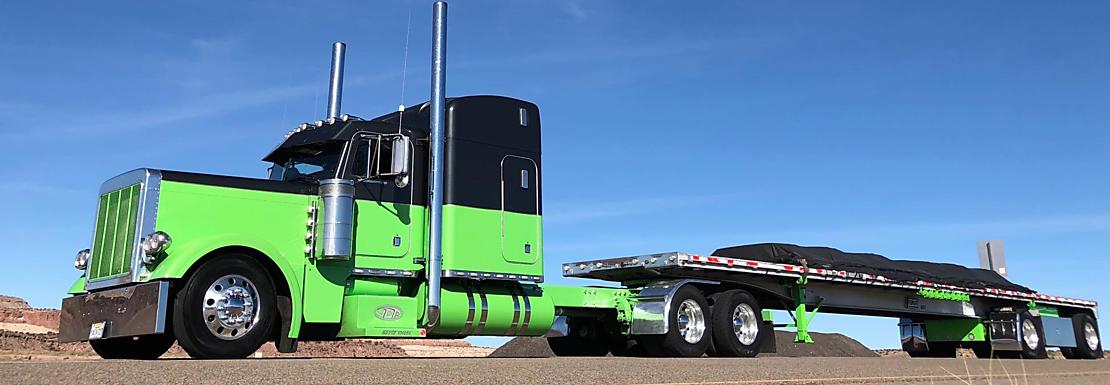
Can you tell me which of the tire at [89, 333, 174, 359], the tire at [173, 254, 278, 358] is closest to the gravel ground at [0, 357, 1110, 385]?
the tire at [173, 254, 278, 358]

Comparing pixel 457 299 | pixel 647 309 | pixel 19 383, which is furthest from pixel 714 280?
pixel 19 383

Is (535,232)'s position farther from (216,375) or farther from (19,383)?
(19,383)

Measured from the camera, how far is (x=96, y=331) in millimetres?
8211

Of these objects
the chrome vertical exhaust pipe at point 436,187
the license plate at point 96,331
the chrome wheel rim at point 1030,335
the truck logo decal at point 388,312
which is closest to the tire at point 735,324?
the chrome vertical exhaust pipe at point 436,187

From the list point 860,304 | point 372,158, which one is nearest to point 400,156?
point 372,158

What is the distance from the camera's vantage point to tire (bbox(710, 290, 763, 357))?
1188cm

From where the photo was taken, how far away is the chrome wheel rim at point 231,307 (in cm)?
797

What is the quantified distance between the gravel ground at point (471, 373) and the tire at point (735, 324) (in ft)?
7.66

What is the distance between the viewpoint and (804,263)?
13586mm

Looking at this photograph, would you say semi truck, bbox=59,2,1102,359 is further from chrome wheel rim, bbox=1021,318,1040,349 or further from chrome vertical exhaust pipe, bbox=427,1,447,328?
chrome wheel rim, bbox=1021,318,1040,349

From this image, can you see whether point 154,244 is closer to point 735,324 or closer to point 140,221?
point 140,221

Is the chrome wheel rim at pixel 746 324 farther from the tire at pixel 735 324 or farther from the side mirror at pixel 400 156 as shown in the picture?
the side mirror at pixel 400 156

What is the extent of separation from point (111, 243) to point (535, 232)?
4517 mm

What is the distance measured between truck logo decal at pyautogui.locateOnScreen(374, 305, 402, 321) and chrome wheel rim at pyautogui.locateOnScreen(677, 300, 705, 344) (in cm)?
405
